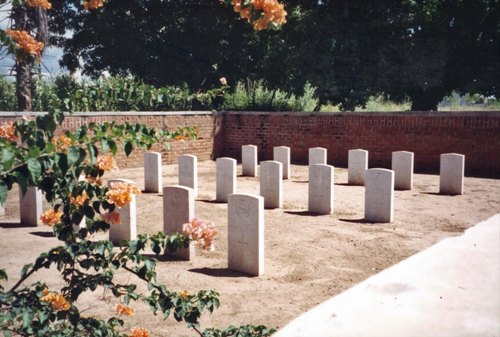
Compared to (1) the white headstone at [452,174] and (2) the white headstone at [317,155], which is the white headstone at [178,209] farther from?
(2) the white headstone at [317,155]

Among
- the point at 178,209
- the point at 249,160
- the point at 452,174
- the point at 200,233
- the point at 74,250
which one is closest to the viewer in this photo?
the point at 74,250

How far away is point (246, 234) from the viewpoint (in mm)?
6125

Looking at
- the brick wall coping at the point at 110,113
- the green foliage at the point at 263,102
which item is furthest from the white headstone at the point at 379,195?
the green foliage at the point at 263,102

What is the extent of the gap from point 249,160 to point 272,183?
4516 mm

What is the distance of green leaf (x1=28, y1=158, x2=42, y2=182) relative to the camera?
224cm

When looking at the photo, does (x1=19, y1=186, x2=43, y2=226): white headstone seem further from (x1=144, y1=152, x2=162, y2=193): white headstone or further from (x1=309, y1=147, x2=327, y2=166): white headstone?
(x1=309, y1=147, x2=327, y2=166): white headstone

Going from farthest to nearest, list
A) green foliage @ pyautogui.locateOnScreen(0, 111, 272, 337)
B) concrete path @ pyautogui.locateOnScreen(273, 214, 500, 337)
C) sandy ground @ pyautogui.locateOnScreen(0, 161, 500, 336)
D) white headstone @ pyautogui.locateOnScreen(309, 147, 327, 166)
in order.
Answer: white headstone @ pyautogui.locateOnScreen(309, 147, 327, 166), sandy ground @ pyautogui.locateOnScreen(0, 161, 500, 336), concrete path @ pyautogui.locateOnScreen(273, 214, 500, 337), green foliage @ pyautogui.locateOnScreen(0, 111, 272, 337)

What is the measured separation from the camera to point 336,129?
1698 centimetres

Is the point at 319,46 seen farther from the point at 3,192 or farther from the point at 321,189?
the point at 3,192

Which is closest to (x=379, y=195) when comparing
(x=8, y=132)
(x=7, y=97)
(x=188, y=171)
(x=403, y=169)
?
(x=403, y=169)

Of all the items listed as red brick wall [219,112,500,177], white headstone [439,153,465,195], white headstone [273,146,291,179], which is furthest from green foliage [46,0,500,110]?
white headstone [439,153,465,195]

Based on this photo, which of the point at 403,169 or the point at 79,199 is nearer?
the point at 79,199

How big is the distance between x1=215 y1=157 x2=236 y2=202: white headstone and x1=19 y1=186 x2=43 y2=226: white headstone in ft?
12.7

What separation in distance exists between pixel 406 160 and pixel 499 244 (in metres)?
5.54
